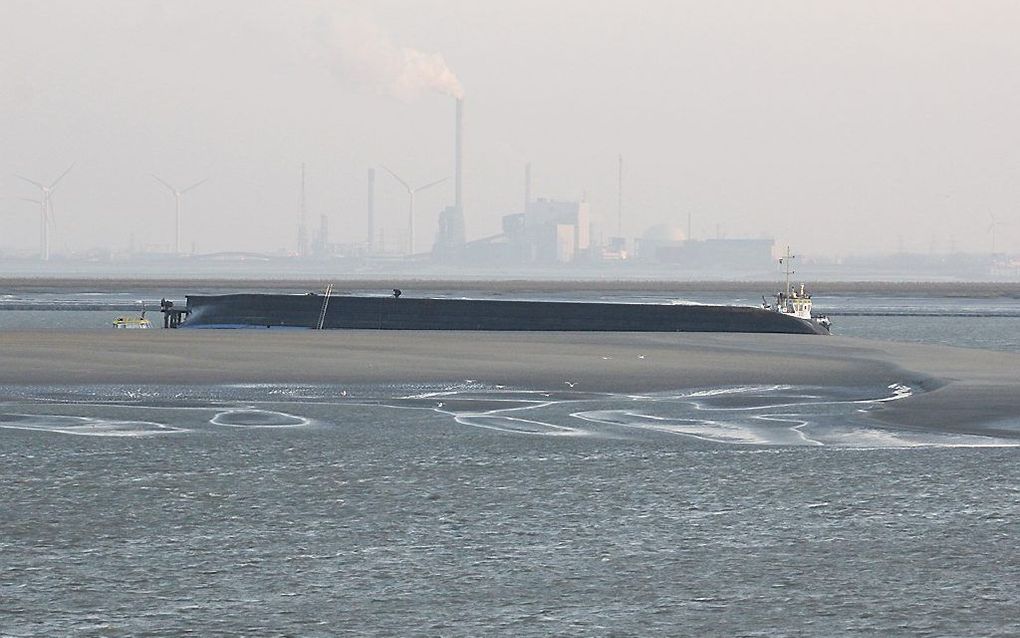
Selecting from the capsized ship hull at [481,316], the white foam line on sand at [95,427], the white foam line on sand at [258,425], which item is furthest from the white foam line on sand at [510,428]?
the capsized ship hull at [481,316]

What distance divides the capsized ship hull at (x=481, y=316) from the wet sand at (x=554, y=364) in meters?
15.4

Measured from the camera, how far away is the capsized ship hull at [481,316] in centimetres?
6494

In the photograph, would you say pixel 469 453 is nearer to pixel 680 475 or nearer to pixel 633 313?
pixel 680 475

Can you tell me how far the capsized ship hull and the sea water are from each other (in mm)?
39753

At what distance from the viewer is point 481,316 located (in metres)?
68.1

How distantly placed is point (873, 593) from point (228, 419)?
14.5m

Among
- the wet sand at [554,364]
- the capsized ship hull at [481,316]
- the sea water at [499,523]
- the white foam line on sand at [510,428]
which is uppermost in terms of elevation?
the capsized ship hull at [481,316]

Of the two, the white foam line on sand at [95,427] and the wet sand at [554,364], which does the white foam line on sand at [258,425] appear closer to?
the white foam line on sand at [95,427]

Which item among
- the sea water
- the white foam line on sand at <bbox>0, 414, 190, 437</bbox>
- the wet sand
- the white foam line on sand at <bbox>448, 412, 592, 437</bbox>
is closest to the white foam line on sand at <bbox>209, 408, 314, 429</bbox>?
the sea water

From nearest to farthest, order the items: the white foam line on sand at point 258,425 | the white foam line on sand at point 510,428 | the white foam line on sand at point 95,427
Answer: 1. the white foam line on sand at point 95,427
2. the white foam line on sand at point 510,428
3. the white foam line on sand at point 258,425

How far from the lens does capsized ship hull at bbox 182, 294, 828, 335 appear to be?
6494cm

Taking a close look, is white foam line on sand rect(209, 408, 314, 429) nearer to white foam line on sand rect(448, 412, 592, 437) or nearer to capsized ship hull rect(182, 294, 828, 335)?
white foam line on sand rect(448, 412, 592, 437)

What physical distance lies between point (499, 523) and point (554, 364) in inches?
847

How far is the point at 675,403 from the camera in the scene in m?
26.9
